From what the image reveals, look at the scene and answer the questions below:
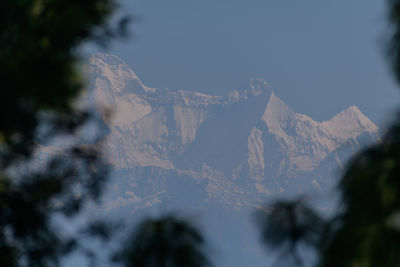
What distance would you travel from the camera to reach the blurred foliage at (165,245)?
6.22 metres

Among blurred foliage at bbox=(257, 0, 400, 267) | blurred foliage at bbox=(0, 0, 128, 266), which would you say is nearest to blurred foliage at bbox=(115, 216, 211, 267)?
blurred foliage at bbox=(257, 0, 400, 267)

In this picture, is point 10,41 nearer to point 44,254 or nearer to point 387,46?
point 44,254

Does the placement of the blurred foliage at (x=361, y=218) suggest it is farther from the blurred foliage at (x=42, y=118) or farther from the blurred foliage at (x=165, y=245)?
the blurred foliage at (x=42, y=118)

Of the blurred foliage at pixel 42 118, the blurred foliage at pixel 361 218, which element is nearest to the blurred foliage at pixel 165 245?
the blurred foliage at pixel 361 218

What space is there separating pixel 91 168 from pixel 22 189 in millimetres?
2033

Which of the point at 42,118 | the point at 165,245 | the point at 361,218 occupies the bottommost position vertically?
the point at 361,218

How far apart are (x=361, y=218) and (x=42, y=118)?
218 inches

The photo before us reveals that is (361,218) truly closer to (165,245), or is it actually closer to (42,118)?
(165,245)

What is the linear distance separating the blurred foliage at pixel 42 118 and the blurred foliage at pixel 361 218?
384cm

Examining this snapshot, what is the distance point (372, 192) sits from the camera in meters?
5.56

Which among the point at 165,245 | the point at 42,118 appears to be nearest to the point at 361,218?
the point at 165,245

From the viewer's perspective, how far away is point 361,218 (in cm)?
560

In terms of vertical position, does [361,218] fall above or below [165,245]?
below

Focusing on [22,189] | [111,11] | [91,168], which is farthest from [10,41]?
[91,168]
